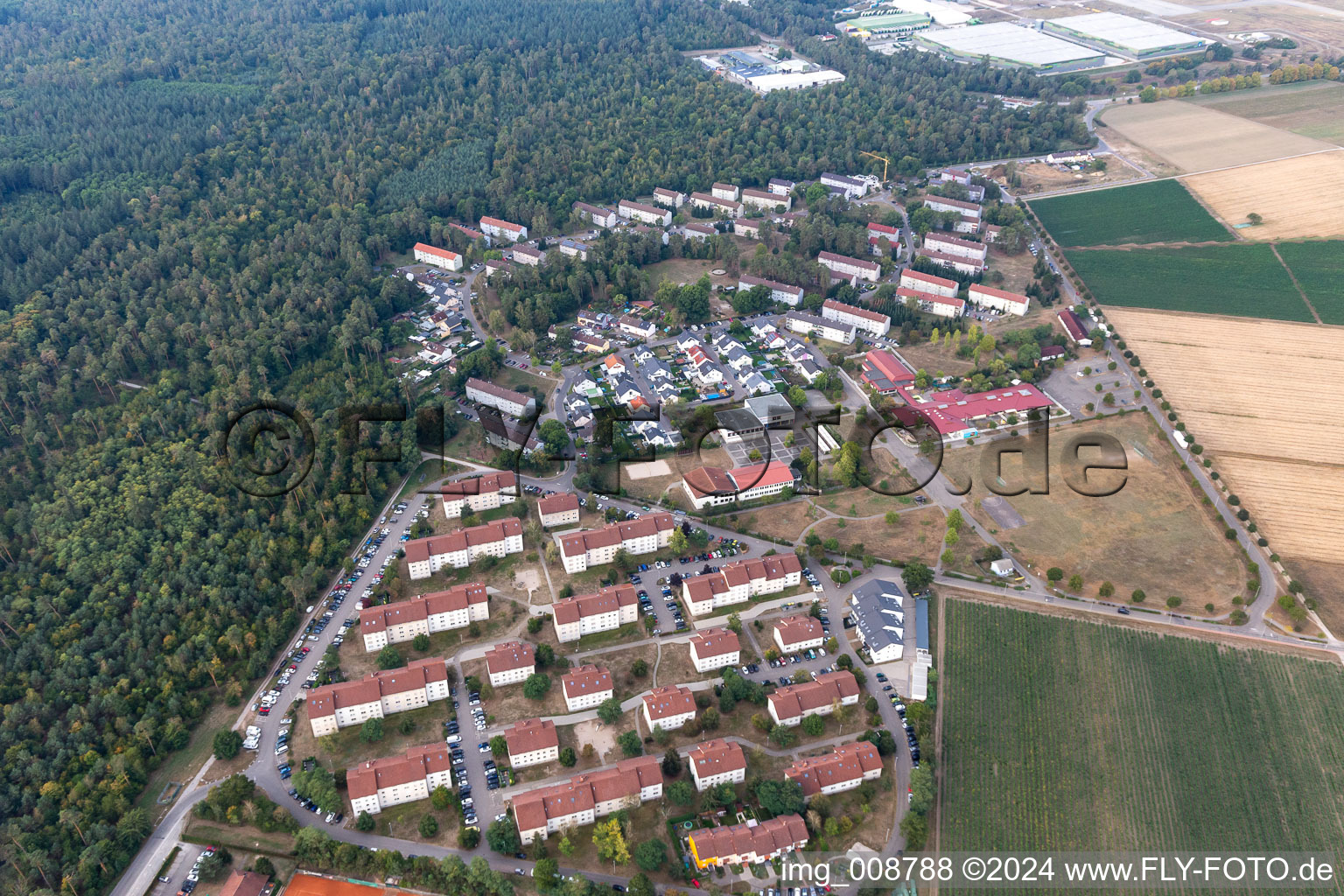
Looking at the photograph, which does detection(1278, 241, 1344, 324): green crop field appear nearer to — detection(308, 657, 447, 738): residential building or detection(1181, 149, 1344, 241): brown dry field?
detection(1181, 149, 1344, 241): brown dry field

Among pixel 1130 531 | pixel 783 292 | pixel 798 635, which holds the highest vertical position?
pixel 783 292

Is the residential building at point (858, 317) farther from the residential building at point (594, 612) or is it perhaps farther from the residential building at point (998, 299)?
the residential building at point (594, 612)

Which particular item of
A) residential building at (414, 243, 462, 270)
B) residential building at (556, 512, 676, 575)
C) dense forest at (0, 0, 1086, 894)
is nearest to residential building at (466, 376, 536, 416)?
dense forest at (0, 0, 1086, 894)

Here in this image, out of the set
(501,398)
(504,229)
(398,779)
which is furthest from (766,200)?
(398,779)

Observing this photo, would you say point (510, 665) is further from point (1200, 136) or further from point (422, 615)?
point (1200, 136)

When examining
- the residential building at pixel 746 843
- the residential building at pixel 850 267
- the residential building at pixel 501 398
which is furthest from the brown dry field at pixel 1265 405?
the residential building at pixel 501 398

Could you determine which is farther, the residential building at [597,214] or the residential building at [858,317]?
the residential building at [597,214]

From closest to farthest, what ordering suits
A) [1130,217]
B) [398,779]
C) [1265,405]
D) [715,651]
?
[398,779], [715,651], [1265,405], [1130,217]
